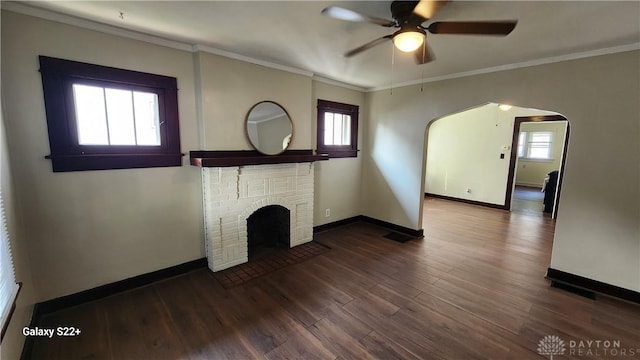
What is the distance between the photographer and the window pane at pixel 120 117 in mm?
2393

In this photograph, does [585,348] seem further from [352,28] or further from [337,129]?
[337,129]

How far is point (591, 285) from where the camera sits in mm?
2734

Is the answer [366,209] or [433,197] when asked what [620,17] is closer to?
[366,209]

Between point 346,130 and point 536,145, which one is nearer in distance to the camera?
point 346,130

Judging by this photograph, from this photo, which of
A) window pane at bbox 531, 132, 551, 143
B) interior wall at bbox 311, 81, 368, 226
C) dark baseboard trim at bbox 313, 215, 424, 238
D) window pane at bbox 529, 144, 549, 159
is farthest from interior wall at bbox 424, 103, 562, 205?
window pane at bbox 529, 144, 549, 159

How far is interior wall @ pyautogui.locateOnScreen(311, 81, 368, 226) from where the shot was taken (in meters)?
4.21

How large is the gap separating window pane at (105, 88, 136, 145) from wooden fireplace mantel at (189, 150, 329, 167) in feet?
1.90

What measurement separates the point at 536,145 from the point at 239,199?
10.2 m

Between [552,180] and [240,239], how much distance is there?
652 centimetres

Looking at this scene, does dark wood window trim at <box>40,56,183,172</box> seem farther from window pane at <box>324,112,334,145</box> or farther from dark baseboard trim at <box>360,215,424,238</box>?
dark baseboard trim at <box>360,215,424,238</box>

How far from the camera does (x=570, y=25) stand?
204 cm

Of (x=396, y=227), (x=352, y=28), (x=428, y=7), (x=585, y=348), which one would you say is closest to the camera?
(x=428, y=7)

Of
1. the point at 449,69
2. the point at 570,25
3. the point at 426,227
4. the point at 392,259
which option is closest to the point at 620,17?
the point at 570,25

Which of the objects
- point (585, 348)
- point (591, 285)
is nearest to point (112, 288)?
point (585, 348)
